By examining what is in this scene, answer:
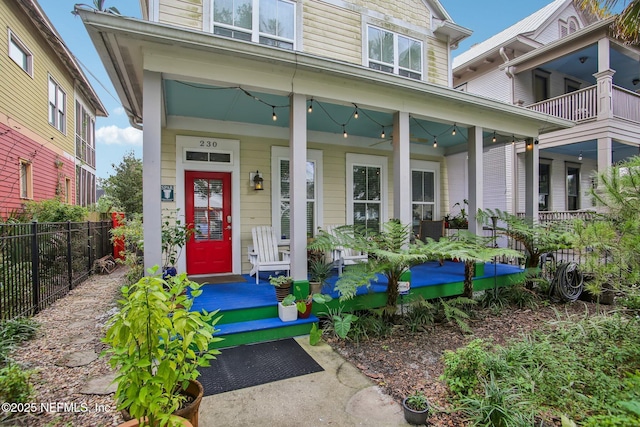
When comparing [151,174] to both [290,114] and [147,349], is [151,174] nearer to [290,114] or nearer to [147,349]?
[290,114]

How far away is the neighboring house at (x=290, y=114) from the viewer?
3551mm

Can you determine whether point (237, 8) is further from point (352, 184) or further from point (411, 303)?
point (411, 303)

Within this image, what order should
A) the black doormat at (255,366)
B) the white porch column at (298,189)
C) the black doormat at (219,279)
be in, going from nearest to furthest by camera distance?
the black doormat at (255,366), the white porch column at (298,189), the black doormat at (219,279)

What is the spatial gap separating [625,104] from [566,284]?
6909 millimetres

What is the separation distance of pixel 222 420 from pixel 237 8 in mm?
5977

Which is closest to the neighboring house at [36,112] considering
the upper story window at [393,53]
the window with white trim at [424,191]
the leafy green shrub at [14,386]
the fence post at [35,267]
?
the fence post at [35,267]

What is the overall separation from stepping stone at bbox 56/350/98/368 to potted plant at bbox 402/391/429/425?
9.82ft

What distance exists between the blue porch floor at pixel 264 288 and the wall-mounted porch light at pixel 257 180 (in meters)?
1.61

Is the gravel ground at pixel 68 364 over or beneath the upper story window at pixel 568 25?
beneath

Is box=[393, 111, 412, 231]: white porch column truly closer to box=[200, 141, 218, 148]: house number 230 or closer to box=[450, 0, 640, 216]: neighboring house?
box=[200, 141, 218, 148]: house number 230

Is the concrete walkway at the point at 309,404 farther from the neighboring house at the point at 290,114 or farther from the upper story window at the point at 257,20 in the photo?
the upper story window at the point at 257,20

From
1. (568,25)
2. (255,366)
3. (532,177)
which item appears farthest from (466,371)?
(568,25)

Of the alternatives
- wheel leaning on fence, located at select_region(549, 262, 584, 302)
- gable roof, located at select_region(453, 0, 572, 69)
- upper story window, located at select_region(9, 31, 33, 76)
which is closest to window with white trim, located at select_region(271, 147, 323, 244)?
wheel leaning on fence, located at select_region(549, 262, 584, 302)

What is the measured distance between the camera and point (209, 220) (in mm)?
5711
